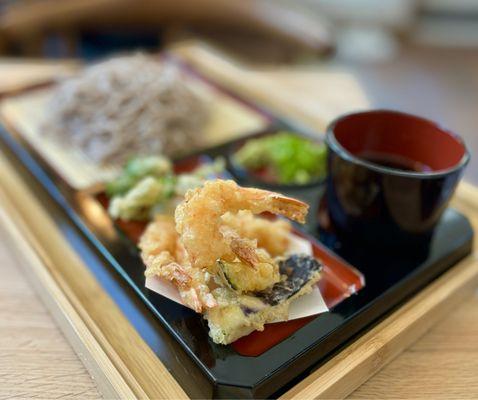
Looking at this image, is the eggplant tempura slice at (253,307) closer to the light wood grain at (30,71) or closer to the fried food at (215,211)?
the fried food at (215,211)

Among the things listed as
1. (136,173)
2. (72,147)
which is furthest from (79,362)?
(72,147)

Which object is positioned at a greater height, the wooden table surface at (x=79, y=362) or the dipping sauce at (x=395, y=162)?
the dipping sauce at (x=395, y=162)

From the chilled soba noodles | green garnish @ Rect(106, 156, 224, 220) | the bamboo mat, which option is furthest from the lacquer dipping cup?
the chilled soba noodles

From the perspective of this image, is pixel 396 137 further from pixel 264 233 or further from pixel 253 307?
pixel 253 307

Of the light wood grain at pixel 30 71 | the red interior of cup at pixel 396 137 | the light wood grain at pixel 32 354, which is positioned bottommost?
the light wood grain at pixel 32 354

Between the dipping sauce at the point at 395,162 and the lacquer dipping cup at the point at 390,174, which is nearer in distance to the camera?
the lacquer dipping cup at the point at 390,174

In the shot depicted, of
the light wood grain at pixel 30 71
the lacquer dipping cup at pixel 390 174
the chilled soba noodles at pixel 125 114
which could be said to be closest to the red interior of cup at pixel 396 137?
the lacquer dipping cup at pixel 390 174

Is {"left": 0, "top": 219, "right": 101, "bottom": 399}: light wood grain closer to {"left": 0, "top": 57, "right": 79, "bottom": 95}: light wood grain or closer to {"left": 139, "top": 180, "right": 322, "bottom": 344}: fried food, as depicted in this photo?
{"left": 139, "top": 180, "right": 322, "bottom": 344}: fried food
